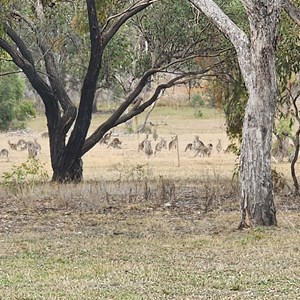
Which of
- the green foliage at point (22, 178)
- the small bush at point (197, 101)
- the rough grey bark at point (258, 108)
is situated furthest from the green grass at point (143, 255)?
the small bush at point (197, 101)

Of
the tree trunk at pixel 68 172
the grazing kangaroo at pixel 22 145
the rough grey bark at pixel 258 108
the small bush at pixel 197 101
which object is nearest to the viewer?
the rough grey bark at pixel 258 108

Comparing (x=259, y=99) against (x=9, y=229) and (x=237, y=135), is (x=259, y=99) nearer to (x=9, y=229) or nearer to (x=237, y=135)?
(x=9, y=229)

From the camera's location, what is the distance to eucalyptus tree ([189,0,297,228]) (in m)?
13.0

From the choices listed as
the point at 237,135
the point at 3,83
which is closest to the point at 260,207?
the point at 237,135

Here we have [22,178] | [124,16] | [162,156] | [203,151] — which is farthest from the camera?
[162,156]

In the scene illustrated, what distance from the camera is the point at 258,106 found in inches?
515

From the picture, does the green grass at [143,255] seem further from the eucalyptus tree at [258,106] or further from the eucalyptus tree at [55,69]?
the eucalyptus tree at [55,69]

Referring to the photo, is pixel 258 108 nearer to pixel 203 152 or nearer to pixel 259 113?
pixel 259 113

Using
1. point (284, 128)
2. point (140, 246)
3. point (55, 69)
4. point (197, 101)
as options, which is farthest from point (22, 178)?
point (197, 101)

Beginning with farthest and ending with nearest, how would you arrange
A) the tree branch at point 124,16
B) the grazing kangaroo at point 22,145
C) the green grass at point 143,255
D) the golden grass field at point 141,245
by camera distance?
the grazing kangaroo at point 22,145 < the tree branch at point 124,16 < the golden grass field at point 141,245 < the green grass at point 143,255

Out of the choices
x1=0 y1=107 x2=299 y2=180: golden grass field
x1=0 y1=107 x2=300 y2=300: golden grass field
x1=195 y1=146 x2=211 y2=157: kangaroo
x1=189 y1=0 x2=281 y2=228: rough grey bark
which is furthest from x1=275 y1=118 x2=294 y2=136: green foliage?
x1=195 y1=146 x2=211 y2=157: kangaroo

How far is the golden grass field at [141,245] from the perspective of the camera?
339 inches

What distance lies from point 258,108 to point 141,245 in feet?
9.16

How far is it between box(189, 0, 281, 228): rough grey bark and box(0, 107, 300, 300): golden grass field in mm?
432
